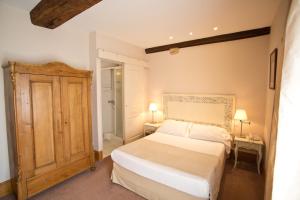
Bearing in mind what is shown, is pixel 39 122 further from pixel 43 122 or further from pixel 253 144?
pixel 253 144

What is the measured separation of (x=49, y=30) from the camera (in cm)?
257

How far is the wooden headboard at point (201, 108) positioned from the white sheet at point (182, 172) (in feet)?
2.31

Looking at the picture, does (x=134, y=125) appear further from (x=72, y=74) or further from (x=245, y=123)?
(x=245, y=123)

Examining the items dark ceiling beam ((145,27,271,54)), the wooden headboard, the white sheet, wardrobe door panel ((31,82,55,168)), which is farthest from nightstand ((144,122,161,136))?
wardrobe door panel ((31,82,55,168))

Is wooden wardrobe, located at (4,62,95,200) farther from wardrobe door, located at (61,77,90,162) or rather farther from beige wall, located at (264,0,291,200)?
beige wall, located at (264,0,291,200)

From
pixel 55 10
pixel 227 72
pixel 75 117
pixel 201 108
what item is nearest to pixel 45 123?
pixel 75 117

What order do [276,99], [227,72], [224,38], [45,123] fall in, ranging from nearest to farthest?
[276,99], [45,123], [224,38], [227,72]

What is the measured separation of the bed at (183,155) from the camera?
1.79m

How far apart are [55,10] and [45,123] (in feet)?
4.91

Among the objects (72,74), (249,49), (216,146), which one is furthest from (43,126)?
(249,49)

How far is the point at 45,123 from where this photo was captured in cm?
217

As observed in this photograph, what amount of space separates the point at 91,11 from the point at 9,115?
6.09 ft

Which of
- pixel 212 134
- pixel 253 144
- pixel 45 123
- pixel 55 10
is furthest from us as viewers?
pixel 212 134

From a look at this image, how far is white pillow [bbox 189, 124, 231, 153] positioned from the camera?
2871mm
